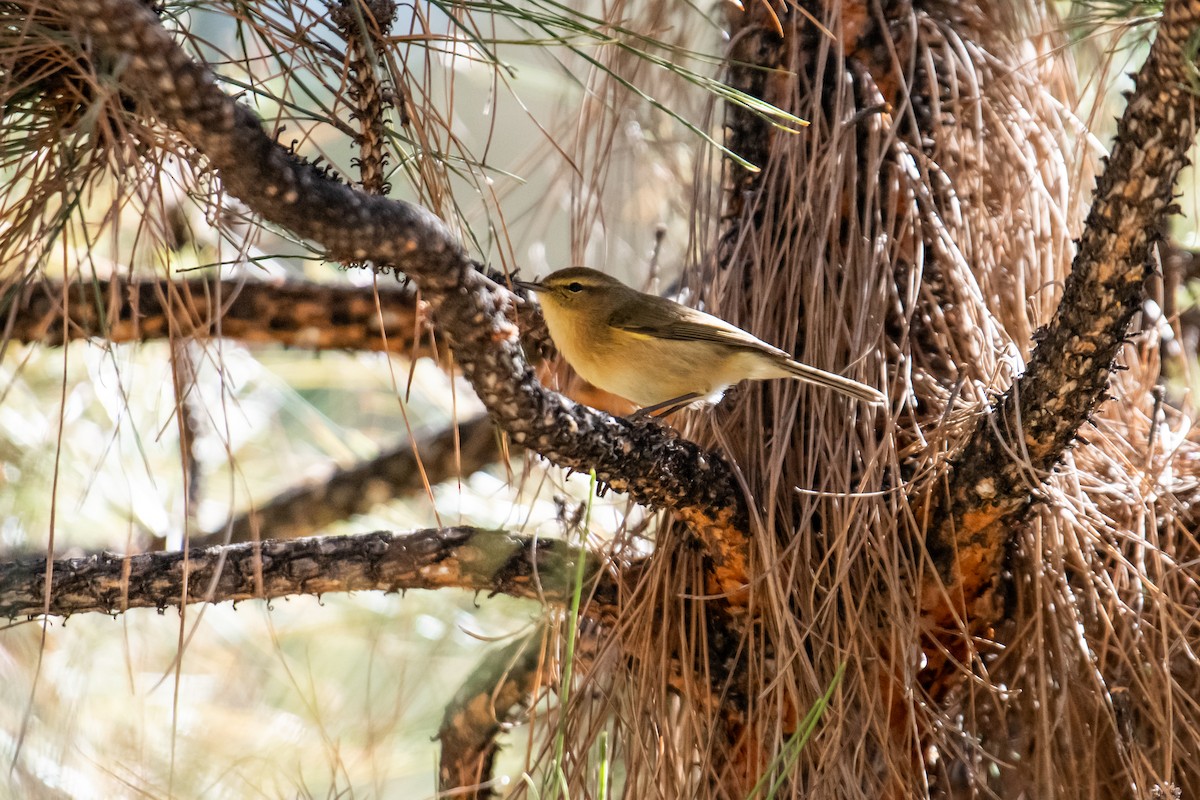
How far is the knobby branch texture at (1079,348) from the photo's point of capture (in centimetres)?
106

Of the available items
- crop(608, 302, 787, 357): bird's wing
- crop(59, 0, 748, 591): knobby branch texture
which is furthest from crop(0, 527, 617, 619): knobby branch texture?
crop(608, 302, 787, 357): bird's wing

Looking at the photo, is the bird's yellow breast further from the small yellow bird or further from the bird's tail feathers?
the bird's tail feathers

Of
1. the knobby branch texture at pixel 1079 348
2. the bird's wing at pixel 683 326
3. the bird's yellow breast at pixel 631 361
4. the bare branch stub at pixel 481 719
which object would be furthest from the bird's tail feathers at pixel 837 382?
the bare branch stub at pixel 481 719

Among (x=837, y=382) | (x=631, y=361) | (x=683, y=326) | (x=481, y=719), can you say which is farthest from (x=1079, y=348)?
(x=481, y=719)

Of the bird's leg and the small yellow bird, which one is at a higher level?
the small yellow bird

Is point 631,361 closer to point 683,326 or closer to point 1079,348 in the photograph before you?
point 683,326

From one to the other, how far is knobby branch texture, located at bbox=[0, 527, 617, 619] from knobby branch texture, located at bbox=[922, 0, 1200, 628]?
52 centimetres

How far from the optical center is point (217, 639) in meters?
3.26

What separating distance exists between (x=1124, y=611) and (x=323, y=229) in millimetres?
1232

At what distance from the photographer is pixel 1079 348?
1236 millimetres

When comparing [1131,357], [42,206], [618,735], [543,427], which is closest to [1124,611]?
[1131,357]

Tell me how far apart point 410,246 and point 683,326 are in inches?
46.2

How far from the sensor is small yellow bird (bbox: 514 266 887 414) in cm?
203

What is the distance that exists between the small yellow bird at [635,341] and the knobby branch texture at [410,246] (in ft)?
1.56
